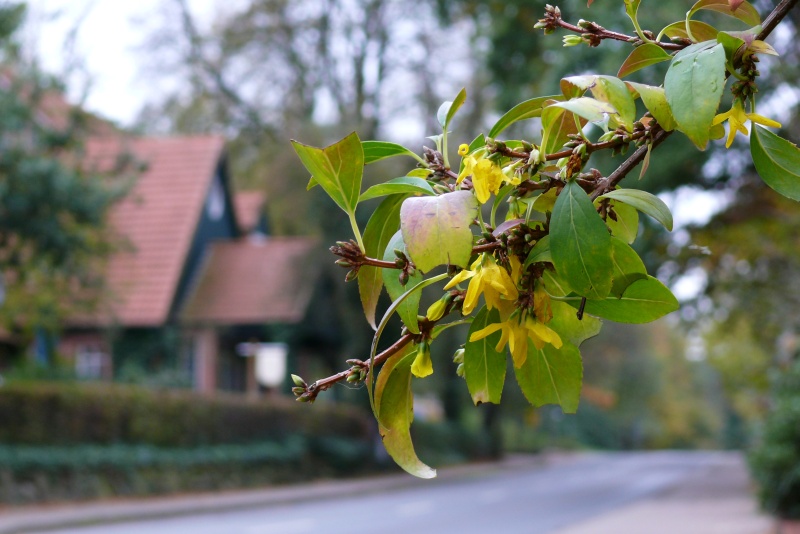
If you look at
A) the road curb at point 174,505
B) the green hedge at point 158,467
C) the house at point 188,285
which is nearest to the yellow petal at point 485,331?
the road curb at point 174,505

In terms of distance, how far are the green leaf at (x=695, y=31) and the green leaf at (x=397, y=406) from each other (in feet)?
1.94

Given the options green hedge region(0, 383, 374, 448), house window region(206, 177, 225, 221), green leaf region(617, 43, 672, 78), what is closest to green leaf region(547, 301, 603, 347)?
green leaf region(617, 43, 672, 78)

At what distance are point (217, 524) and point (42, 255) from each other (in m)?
5.01

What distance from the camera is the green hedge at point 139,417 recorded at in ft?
49.5

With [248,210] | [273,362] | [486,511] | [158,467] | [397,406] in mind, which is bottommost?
[486,511]

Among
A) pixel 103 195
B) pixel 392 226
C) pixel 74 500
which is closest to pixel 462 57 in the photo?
pixel 103 195

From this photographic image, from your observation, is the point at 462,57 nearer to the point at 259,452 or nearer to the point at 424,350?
the point at 259,452

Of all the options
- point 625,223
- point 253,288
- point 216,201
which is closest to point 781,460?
point 625,223

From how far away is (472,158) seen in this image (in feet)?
3.63

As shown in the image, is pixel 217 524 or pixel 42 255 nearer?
pixel 217 524

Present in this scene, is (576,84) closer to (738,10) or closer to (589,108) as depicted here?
(589,108)

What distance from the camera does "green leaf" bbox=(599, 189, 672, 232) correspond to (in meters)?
1.08

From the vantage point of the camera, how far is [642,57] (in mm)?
1271

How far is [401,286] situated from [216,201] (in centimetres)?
2455
